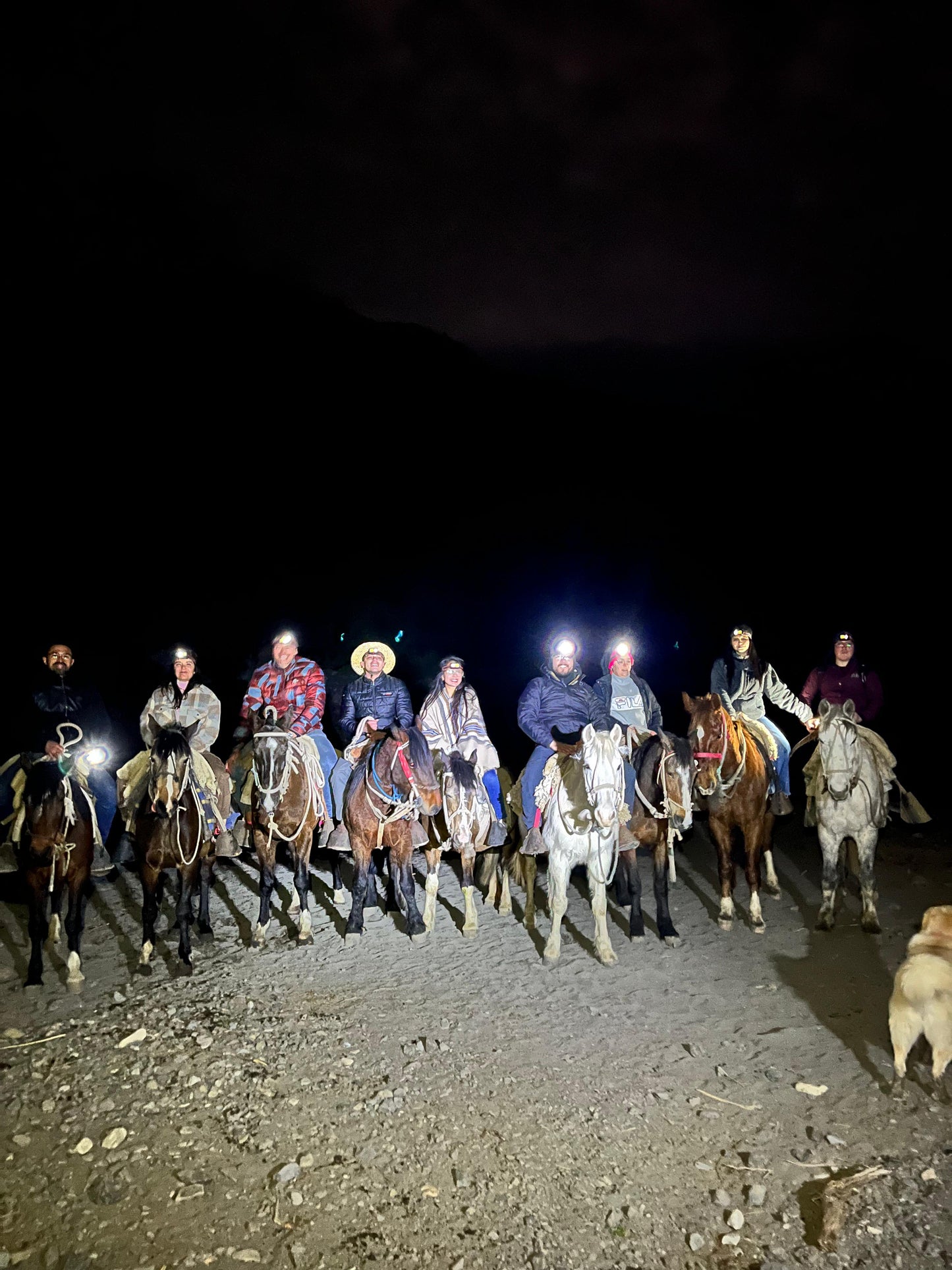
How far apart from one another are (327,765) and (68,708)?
2.54 meters

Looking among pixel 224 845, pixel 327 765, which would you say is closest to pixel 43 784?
pixel 224 845

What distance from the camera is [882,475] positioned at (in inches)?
1796

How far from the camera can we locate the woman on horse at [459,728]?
7.35m

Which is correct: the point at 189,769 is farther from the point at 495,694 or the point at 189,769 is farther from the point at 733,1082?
the point at 495,694

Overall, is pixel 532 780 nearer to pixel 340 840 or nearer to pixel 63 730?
pixel 340 840

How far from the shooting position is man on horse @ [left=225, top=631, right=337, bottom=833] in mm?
7375

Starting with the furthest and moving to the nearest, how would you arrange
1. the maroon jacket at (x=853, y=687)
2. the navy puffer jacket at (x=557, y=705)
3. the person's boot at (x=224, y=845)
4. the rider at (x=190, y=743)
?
the maroon jacket at (x=853, y=687), the navy puffer jacket at (x=557, y=705), the person's boot at (x=224, y=845), the rider at (x=190, y=743)

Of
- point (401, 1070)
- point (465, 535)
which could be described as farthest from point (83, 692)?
point (465, 535)

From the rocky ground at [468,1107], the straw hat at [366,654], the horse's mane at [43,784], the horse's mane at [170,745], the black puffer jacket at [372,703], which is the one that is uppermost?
the straw hat at [366,654]

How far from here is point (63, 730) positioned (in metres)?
6.80

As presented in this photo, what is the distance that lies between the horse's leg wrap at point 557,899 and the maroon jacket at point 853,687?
145 inches

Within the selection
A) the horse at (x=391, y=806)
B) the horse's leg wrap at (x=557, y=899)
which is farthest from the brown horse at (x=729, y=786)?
the horse at (x=391, y=806)

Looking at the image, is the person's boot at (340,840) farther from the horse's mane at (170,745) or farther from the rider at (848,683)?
the rider at (848,683)

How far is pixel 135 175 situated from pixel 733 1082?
10060 cm
